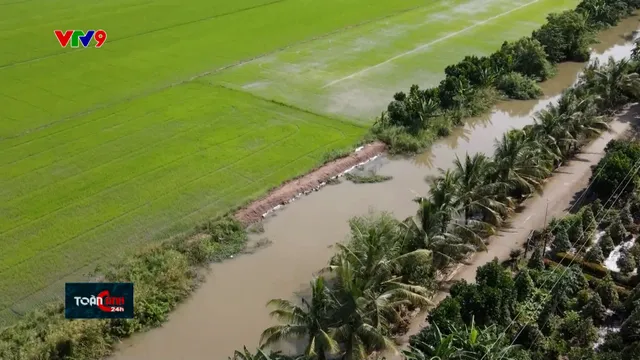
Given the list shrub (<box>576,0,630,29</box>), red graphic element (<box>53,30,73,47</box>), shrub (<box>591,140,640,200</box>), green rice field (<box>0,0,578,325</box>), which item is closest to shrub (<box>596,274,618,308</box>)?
shrub (<box>591,140,640,200</box>)

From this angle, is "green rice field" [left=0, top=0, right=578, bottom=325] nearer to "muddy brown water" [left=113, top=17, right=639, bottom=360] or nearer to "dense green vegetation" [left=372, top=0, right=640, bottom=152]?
"dense green vegetation" [left=372, top=0, right=640, bottom=152]

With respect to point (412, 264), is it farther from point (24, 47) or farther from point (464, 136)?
point (24, 47)

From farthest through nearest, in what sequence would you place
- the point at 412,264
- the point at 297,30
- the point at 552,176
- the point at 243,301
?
the point at 297,30, the point at 552,176, the point at 243,301, the point at 412,264

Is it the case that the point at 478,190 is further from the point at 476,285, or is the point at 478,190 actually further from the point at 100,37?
the point at 100,37

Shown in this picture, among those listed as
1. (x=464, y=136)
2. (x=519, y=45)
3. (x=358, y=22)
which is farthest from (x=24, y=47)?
(x=519, y=45)

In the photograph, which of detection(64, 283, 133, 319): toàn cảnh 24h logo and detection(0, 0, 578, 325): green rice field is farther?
detection(0, 0, 578, 325): green rice field

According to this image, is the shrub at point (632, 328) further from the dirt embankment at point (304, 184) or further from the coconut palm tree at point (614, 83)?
the coconut palm tree at point (614, 83)
